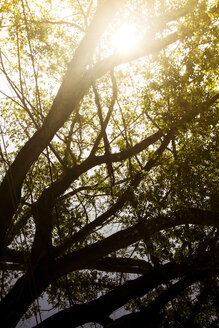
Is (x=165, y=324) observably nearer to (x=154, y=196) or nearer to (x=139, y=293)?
(x=139, y=293)

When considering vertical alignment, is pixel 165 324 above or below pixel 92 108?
below

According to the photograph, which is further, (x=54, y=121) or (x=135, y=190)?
(x=135, y=190)

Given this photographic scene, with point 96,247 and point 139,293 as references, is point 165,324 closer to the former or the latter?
point 139,293

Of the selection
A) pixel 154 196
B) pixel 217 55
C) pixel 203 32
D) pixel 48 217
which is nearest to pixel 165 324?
pixel 154 196

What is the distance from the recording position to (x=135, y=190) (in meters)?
6.30

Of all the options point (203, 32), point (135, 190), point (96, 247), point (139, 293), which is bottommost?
point (139, 293)

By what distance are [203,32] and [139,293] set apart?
6136 mm

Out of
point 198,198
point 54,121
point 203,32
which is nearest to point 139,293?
point 198,198

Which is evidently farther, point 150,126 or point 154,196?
point 150,126

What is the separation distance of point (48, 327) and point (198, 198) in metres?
4.27

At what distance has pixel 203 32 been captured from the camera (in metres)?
5.68

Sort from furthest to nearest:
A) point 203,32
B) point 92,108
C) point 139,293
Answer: point 92,108 → point 139,293 → point 203,32

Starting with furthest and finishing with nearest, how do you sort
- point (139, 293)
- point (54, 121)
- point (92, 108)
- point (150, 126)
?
point (92, 108)
point (150, 126)
point (139, 293)
point (54, 121)

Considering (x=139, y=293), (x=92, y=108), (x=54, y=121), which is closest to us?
(x=54, y=121)
